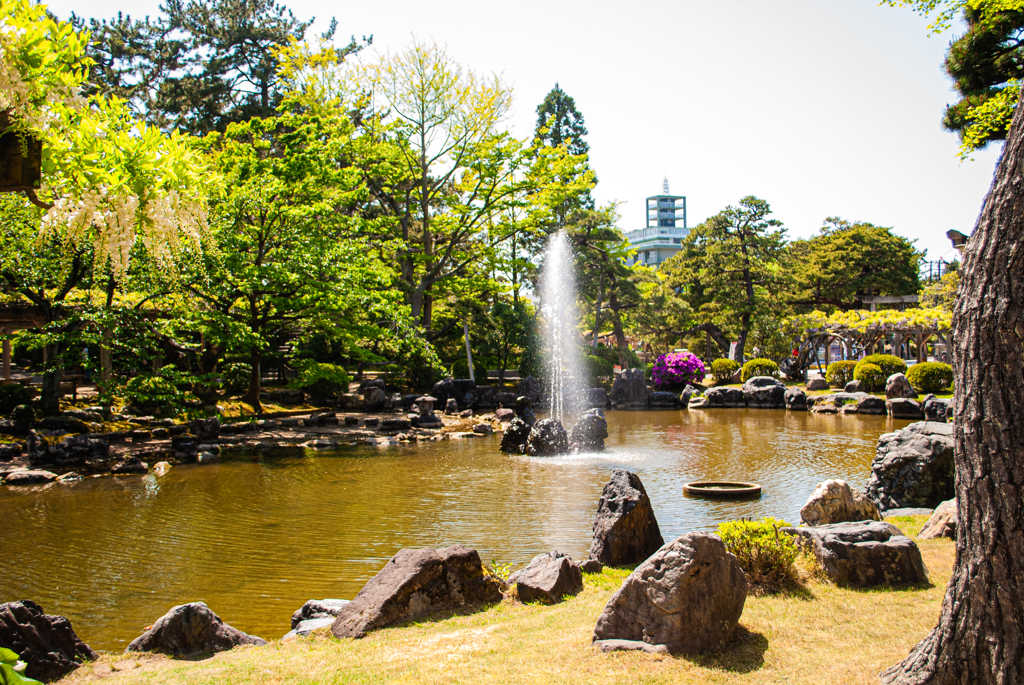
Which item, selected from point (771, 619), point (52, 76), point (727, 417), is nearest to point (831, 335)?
point (727, 417)

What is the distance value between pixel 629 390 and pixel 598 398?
140 cm

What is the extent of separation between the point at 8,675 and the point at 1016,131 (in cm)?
464

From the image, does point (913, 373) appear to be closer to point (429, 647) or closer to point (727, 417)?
point (727, 417)

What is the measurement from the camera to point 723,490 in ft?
34.1

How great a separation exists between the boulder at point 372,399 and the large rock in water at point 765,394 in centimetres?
1483

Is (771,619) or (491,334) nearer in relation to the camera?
(771,619)

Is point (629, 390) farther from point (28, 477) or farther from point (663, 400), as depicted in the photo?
point (28, 477)

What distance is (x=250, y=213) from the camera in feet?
59.2

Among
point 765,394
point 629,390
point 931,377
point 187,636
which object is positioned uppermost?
point 931,377

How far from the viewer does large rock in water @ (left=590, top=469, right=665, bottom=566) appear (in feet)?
22.5

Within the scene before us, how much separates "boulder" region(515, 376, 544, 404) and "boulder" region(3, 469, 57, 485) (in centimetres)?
1820

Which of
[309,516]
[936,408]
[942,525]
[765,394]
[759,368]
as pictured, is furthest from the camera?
[759,368]

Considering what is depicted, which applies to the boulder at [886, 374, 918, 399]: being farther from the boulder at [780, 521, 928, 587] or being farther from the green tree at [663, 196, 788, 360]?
the boulder at [780, 521, 928, 587]

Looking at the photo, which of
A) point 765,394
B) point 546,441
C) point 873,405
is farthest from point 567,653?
point 765,394
